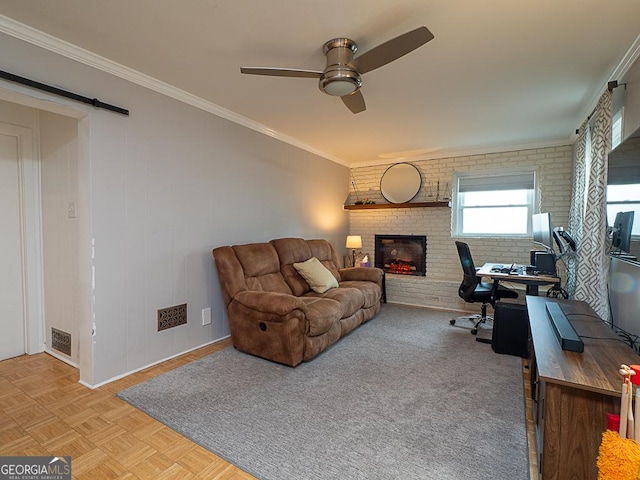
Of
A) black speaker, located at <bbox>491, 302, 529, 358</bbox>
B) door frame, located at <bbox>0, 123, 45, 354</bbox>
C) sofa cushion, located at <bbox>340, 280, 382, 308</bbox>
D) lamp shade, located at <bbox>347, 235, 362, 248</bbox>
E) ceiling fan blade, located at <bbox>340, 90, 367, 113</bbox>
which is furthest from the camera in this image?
lamp shade, located at <bbox>347, 235, 362, 248</bbox>

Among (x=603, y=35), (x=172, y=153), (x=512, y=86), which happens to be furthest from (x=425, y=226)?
(x=172, y=153)

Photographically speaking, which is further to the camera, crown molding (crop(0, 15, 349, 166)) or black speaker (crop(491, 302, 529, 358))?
black speaker (crop(491, 302, 529, 358))

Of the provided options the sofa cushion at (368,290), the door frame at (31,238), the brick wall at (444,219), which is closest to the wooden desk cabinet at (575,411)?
the sofa cushion at (368,290)

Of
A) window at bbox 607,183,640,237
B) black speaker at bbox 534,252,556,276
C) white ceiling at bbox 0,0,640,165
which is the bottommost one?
black speaker at bbox 534,252,556,276

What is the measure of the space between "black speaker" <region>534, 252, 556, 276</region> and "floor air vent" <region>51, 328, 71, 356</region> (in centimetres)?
458

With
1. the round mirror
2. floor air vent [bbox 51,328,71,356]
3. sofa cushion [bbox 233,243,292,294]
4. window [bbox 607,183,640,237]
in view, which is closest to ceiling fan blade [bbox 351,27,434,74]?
window [bbox 607,183,640,237]

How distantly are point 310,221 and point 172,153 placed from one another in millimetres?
2306

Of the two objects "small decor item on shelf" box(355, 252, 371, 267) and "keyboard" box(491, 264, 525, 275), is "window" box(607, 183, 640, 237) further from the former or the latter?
"small decor item on shelf" box(355, 252, 371, 267)

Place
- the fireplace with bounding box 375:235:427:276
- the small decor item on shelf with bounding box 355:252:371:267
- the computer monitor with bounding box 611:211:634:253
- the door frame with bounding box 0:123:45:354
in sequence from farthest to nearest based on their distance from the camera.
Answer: the small decor item on shelf with bounding box 355:252:371:267 < the fireplace with bounding box 375:235:427:276 < the door frame with bounding box 0:123:45:354 < the computer monitor with bounding box 611:211:634:253

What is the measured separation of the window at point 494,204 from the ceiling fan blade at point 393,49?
3.49 metres

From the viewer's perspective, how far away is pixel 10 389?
2.29 meters

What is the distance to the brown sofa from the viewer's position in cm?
266

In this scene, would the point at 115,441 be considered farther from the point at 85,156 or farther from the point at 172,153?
the point at 172,153

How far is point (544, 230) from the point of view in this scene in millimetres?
3303
